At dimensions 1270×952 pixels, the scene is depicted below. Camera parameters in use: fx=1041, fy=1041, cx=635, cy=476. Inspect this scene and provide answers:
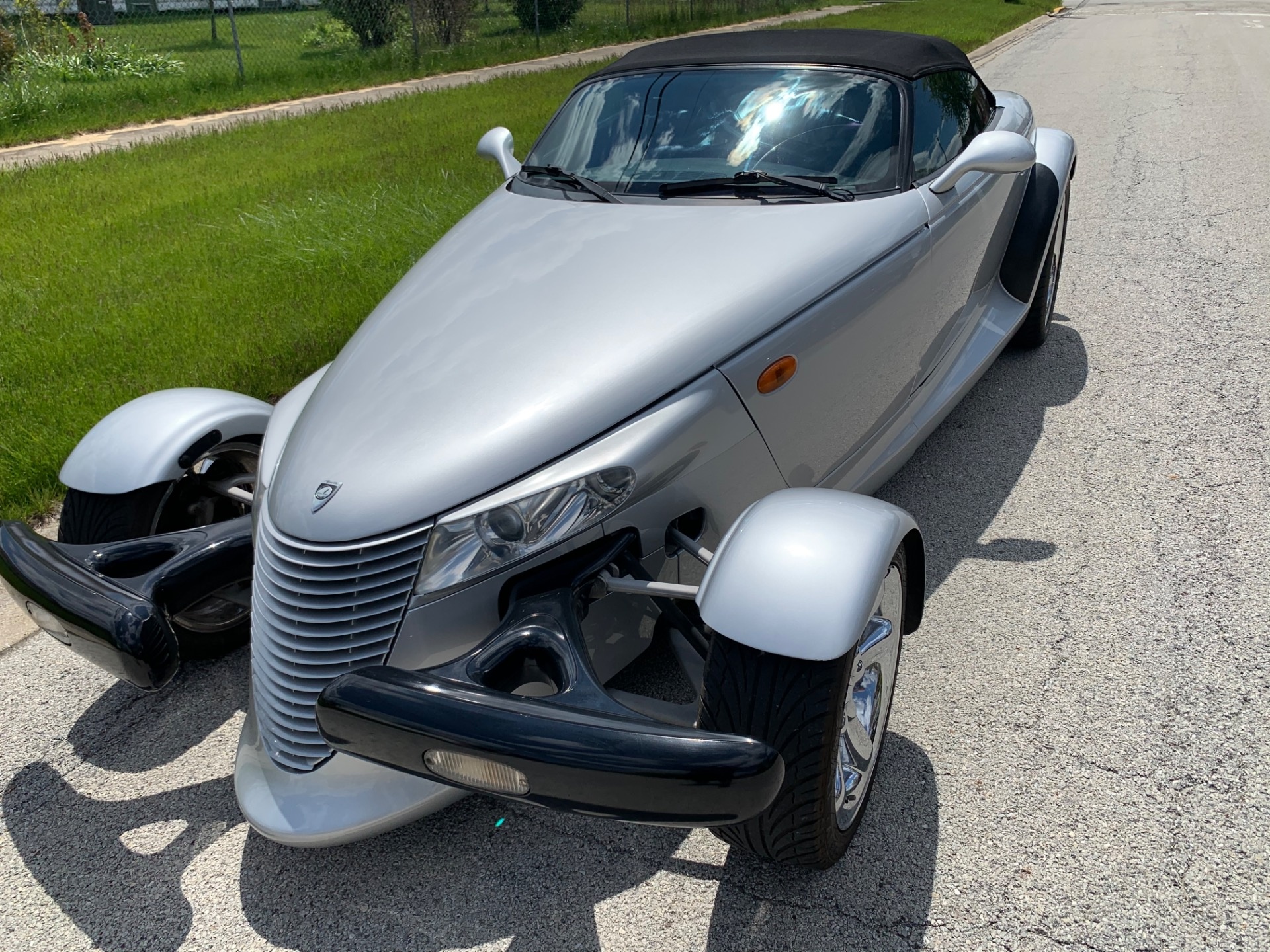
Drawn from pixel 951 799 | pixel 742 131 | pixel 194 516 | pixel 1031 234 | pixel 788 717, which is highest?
pixel 742 131

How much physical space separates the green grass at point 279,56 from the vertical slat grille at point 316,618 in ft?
34.6

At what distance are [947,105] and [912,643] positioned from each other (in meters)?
2.23

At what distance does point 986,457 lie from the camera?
4254mm

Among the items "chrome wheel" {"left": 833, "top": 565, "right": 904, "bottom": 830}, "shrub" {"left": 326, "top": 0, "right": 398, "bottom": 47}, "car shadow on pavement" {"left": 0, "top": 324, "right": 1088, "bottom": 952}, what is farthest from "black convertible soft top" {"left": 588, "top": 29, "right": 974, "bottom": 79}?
"shrub" {"left": 326, "top": 0, "right": 398, "bottom": 47}

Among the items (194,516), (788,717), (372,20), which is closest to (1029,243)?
(788,717)

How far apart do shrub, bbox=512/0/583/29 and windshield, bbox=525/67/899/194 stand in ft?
58.8

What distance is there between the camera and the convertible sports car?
2.02m

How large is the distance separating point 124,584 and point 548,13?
2006 centimetres

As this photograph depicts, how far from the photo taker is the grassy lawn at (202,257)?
16.1ft

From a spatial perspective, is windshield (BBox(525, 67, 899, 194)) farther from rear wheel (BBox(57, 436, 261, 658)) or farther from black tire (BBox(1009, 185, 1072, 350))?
black tire (BBox(1009, 185, 1072, 350))

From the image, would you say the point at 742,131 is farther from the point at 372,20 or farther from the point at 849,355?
the point at 372,20

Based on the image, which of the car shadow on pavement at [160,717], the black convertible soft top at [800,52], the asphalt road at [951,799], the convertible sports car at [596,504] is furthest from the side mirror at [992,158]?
the car shadow on pavement at [160,717]

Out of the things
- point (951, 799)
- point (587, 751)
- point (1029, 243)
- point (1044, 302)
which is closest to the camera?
point (587, 751)

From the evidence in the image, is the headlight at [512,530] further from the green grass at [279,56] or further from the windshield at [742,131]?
the green grass at [279,56]
